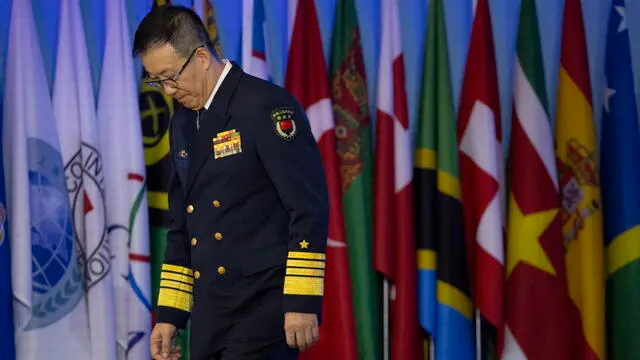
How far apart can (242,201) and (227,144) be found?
132mm

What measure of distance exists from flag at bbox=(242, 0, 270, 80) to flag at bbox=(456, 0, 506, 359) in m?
0.87

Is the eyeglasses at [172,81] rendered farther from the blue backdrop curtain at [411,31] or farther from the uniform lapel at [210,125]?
the blue backdrop curtain at [411,31]

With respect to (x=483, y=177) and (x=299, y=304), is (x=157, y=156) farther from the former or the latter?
(x=299, y=304)

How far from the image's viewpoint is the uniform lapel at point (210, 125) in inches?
81.0

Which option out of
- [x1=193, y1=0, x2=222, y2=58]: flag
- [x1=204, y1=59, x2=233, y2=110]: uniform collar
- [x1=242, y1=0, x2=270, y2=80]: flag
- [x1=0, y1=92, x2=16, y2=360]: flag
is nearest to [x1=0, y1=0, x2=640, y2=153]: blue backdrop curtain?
[x1=193, y1=0, x2=222, y2=58]: flag

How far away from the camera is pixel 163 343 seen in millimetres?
2182

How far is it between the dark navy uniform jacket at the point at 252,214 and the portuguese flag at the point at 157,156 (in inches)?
72.6

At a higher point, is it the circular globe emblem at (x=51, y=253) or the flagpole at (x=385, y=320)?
the circular globe emblem at (x=51, y=253)

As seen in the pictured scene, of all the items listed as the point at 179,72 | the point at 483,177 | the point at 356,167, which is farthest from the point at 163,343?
the point at 483,177

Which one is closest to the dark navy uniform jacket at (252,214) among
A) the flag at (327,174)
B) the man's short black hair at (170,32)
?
the man's short black hair at (170,32)

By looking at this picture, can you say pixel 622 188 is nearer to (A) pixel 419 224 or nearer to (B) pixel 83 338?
(A) pixel 419 224

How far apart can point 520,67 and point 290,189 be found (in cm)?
223

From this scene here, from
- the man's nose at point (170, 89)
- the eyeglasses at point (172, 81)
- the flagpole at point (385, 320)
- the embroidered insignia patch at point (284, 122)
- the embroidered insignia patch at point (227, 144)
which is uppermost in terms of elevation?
the eyeglasses at point (172, 81)

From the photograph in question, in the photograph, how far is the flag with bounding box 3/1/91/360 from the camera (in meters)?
3.73
